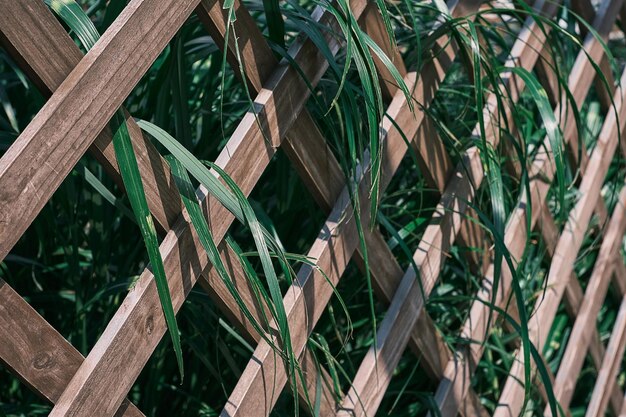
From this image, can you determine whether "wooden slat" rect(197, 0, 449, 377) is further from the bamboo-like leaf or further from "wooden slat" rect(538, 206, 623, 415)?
"wooden slat" rect(538, 206, 623, 415)

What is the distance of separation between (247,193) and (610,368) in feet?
3.87

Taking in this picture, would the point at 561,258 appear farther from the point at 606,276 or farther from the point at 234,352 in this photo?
the point at 234,352

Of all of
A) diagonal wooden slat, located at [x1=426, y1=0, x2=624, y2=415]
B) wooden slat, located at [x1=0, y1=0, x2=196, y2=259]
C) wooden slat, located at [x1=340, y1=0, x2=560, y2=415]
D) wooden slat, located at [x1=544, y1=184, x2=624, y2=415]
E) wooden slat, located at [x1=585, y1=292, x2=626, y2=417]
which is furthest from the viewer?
wooden slat, located at [x1=585, y1=292, x2=626, y2=417]

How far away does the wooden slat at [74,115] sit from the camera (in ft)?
2.51

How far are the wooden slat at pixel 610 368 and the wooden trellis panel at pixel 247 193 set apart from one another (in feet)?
0.58

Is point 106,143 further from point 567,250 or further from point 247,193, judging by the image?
point 567,250

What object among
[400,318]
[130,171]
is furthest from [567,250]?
[130,171]

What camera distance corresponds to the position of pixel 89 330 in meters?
1.31

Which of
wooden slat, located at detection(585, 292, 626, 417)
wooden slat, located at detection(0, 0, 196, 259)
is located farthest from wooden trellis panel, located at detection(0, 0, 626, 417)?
wooden slat, located at detection(585, 292, 626, 417)

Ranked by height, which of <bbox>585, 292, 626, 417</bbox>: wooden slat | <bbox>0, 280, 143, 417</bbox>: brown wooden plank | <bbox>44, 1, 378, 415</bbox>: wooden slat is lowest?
<bbox>0, 280, 143, 417</bbox>: brown wooden plank

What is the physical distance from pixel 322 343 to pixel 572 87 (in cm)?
81

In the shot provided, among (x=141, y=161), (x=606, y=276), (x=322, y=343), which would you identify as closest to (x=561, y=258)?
(x=606, y=276)

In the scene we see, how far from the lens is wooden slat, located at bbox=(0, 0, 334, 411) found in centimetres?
77

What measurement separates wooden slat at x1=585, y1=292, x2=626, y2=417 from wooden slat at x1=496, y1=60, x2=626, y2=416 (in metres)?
0.17
